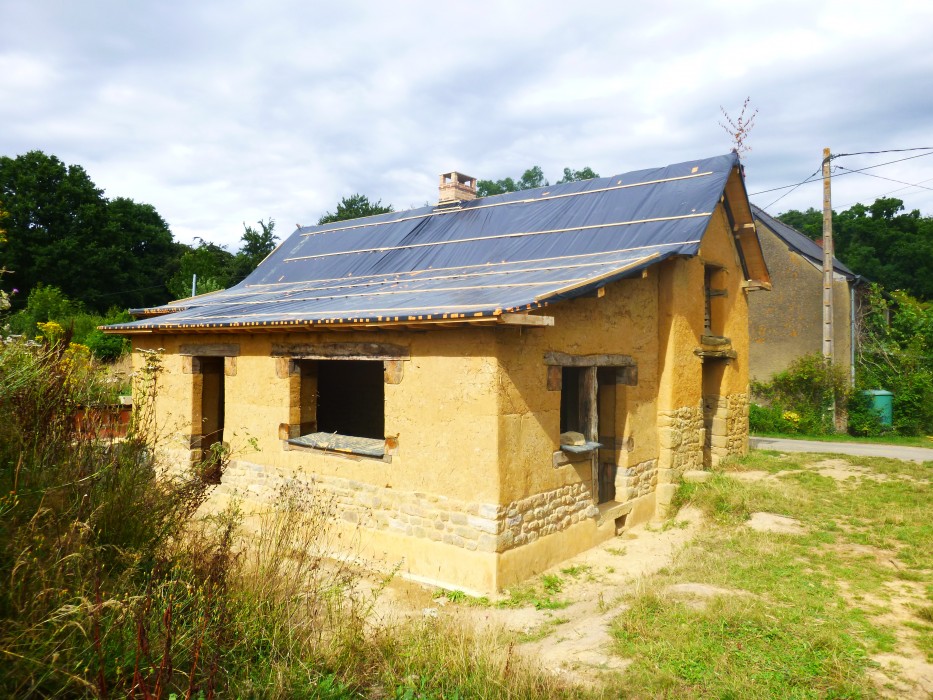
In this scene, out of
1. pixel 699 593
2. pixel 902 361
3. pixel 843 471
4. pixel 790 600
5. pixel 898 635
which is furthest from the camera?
pixel 902 361

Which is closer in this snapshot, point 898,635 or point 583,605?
point 898,635

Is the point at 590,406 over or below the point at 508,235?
below

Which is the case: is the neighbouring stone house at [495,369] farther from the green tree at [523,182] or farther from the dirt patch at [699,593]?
the green tree at [523,182]

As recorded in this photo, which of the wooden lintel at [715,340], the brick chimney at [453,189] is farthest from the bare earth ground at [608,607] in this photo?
the brick chimney at [453,189]

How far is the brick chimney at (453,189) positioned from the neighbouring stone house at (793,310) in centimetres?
989

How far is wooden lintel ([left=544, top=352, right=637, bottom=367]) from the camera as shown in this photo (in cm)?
736

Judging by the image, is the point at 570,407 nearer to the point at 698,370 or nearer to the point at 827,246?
the point at 698,370

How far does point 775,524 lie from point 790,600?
2.65 m

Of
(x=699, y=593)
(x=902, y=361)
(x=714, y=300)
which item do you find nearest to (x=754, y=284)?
(x=714, y=300)

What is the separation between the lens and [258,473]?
8.98 meters

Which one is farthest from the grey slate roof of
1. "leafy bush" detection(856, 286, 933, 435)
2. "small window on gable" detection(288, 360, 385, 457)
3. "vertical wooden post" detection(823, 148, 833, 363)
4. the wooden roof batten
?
the wooden roof batten

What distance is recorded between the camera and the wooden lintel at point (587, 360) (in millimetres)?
7355

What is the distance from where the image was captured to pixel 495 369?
21.4 ft

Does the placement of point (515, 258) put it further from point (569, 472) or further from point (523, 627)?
point (523, 627)
